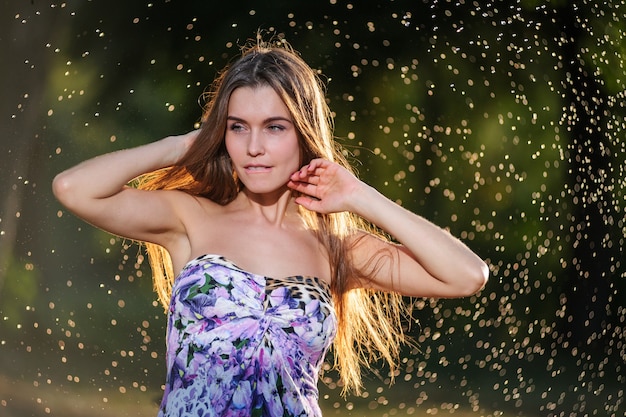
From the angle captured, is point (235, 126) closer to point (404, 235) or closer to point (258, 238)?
point (258, 238)

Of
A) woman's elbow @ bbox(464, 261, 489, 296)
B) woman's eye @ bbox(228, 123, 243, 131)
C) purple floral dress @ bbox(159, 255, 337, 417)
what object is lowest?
purple floral dress @ bbox(159, 255, 337, 417)

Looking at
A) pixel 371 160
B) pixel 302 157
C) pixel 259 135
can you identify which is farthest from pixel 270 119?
pixel 371 160

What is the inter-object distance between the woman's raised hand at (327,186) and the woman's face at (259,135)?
89 millimetres

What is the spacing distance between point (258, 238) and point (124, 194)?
1.09ft

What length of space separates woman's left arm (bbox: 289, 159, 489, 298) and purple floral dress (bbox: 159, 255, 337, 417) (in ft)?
0.89

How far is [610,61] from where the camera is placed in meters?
4.01

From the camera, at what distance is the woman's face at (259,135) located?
260 centimetres

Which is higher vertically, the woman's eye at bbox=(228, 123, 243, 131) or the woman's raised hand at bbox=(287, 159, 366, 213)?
the woman's eye at bbox=(228, 123, 243, 131)

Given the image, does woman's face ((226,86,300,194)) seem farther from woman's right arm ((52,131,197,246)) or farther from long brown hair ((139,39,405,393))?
woman's right arm ((52,131,197,246))

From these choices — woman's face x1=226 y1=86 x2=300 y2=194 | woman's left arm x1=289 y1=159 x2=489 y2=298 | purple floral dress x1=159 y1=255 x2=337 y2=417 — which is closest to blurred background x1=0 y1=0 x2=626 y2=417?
woman's left arm x1=289 y1=159 x2=489 y2=298

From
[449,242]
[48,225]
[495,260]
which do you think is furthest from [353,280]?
[48,225]

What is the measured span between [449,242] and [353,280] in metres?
0.26

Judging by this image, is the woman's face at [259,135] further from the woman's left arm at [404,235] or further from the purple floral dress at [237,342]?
the purple floral dress at [237,342]

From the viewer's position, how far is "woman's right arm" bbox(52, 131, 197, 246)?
251 centimetres
